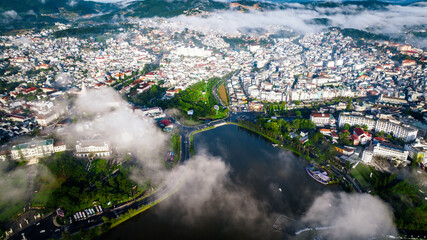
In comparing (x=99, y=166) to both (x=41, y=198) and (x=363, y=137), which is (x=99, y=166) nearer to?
(x=41, y=198)

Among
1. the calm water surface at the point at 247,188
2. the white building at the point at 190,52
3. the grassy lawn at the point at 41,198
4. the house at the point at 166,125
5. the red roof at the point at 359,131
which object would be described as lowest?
the calm water surface at the point at 247,188

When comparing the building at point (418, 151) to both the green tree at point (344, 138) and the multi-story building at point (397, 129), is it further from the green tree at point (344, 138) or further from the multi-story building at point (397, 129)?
the green tree at point (344, 138)

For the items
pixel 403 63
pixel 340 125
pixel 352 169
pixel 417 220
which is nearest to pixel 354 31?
pixel 403 63

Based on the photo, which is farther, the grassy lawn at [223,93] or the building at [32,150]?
the grassy lawn at [223,93]

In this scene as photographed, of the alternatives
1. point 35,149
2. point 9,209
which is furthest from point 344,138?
point 35,149

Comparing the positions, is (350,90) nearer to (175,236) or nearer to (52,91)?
(175,236)

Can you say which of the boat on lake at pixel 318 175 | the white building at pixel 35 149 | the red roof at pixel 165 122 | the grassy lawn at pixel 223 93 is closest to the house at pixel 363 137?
the boat on lake at pixel 318 175
